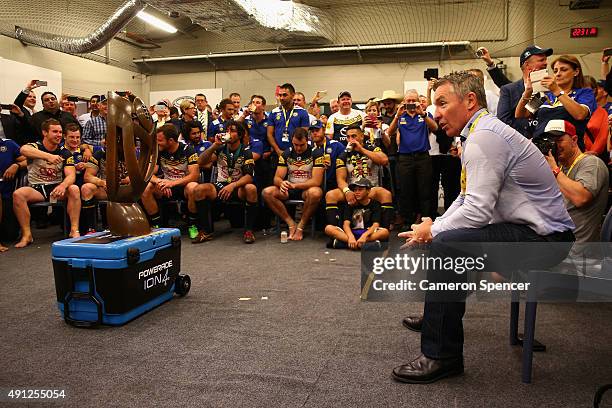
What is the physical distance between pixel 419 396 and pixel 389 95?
4.64 m

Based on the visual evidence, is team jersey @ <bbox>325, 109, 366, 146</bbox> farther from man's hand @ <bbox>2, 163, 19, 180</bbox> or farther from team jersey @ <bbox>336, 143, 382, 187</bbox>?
man's hand @ <bbox>2, 163, 19, 180</bbox>

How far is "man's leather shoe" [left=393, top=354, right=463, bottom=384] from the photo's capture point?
70.4 inches

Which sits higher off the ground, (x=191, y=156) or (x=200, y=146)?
(x=200, y=146)

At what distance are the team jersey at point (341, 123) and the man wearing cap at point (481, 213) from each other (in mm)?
3727

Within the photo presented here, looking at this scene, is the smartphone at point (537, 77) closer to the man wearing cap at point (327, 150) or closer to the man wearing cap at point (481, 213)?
the man wearing cap at point (481, 213)

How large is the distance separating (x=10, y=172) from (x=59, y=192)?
529mm

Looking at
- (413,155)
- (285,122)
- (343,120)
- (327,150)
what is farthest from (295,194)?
(413,155)

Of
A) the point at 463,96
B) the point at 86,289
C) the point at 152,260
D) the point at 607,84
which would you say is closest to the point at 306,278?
the point at 152,260

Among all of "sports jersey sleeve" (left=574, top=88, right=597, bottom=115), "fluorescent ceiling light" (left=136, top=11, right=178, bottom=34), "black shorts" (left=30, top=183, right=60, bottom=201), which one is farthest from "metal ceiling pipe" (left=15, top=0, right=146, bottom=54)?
"sports jersey sleeve" (left=574, top=88, right=597, bottom=115)


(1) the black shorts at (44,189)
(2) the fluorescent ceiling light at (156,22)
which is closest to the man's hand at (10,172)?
(1) the black shorts at (44,189)

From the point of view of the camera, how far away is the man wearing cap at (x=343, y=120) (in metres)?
5.62

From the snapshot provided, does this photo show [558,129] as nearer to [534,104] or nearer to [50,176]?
[534,104]

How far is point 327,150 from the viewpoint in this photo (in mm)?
5062

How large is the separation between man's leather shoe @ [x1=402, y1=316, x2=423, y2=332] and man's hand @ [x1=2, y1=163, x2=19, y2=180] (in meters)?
4.30
